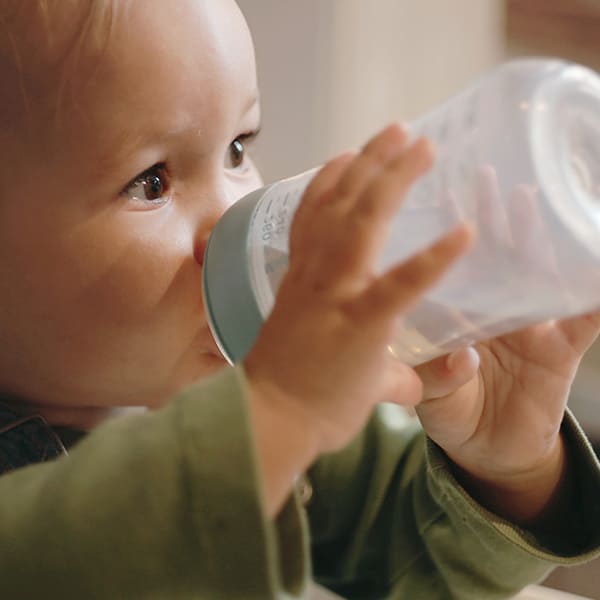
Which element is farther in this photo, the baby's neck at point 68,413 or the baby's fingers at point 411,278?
the baby's neck at point 68,413

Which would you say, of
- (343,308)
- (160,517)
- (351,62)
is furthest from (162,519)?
(351,62)

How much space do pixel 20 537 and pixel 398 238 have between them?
23 cm

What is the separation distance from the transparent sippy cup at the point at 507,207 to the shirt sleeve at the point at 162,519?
12 centimetres

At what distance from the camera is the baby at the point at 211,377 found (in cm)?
42

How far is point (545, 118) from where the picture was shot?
44 centimetres

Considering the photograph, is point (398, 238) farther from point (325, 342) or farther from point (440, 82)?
point (440, 82)

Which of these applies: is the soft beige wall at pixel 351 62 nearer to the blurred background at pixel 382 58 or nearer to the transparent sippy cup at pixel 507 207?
the blurred background at pixel 382 58

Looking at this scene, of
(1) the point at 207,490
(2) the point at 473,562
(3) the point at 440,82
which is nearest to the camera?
(1) the point at 207,490

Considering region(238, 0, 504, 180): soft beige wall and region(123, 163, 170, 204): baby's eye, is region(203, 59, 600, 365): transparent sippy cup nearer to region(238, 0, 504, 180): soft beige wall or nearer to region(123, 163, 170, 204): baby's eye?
region(123, 163, 170, 204): baby's eye

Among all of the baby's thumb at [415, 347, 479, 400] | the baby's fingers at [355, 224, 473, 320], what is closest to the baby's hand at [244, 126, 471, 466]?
the baby's fingers at [355, 224, 473, 320]

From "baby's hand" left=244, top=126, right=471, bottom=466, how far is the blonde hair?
0.22m

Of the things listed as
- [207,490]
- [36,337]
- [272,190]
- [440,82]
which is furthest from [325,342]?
[440,82]

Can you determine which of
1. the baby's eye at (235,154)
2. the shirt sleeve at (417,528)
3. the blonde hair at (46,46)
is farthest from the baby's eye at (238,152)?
the shirt sleeve at (417,528)

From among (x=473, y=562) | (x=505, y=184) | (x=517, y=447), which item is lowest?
(x=473, y=562)
